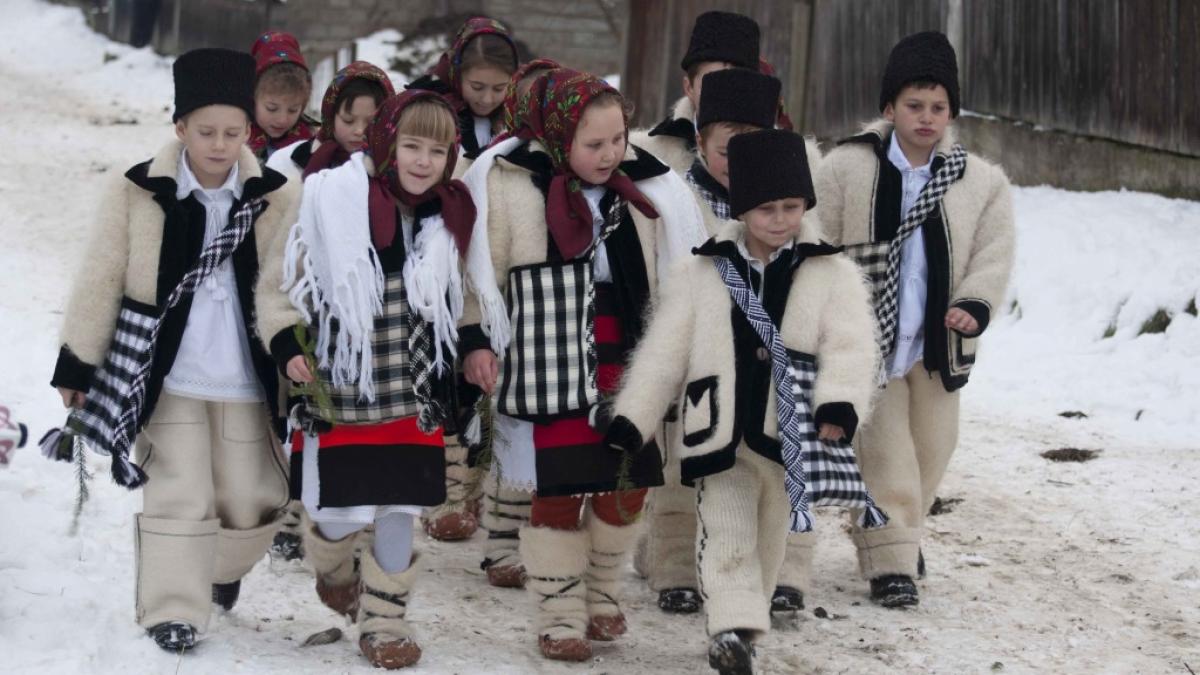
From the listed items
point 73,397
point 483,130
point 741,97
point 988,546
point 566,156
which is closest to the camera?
point 73,397

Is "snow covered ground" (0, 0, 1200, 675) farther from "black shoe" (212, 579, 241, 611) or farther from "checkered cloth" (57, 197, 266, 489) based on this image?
"checkered cloth" (57, 197, 266, 489)

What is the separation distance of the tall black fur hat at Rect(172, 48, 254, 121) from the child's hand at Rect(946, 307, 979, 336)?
243 cm

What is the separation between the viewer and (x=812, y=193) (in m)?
4.96

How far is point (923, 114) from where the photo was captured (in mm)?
5797

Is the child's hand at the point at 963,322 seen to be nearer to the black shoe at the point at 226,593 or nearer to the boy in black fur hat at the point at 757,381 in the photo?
the boy in black fur hat at the point at 757,381

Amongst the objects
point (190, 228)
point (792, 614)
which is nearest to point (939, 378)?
point (792, 614)

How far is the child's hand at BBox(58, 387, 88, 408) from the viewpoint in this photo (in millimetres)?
4801

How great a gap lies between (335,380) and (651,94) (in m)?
13.1

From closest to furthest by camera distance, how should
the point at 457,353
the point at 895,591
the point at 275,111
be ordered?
the point at 457,353 → the point at 895,591 → the point at 275,111

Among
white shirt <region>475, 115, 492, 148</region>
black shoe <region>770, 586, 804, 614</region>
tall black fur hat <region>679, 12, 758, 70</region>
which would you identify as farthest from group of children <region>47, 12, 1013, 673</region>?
white shirt <region>475, 115, 492, 148</region>

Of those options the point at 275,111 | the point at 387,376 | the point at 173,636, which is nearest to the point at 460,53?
the point at 275,111

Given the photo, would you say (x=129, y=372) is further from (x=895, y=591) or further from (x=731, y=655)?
(x=895, y=591)

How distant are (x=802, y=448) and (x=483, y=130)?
245 centimetres

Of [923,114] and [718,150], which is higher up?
[923,114]
